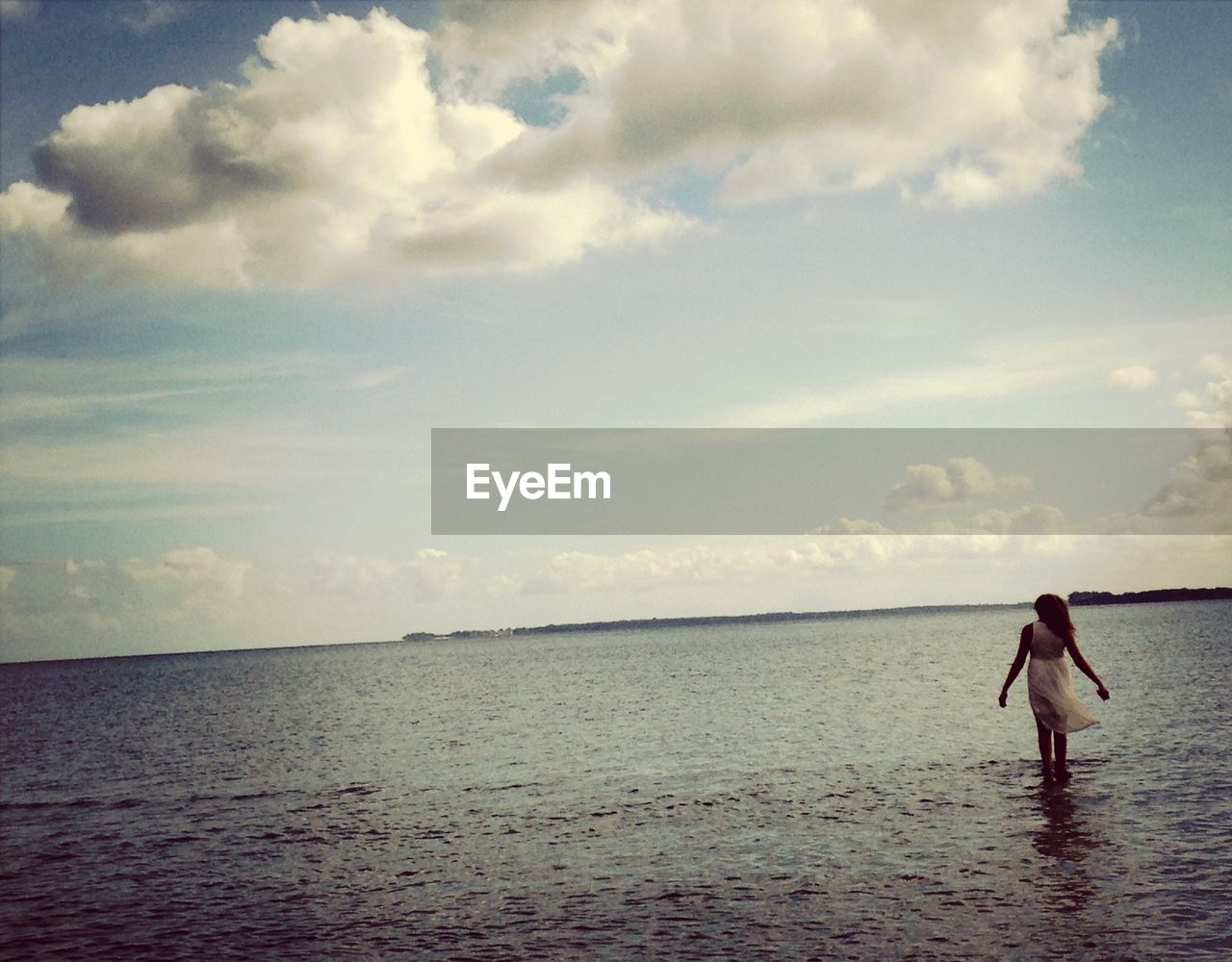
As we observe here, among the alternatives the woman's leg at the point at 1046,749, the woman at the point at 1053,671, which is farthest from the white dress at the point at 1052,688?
the woman's leg at the point at 1046,749

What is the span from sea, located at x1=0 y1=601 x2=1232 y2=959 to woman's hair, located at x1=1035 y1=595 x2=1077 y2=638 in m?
3.07

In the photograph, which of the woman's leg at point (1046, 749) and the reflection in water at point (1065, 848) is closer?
the reflection in water at point (1065, 848)

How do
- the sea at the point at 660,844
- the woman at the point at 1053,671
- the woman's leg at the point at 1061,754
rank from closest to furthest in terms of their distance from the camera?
the sea at the point at 660,844, the woman at the point at 1053,671, the woman's leg at the point at 1061,754

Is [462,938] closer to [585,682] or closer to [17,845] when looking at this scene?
[17,845]

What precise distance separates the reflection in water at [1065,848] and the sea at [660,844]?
5 centimetres

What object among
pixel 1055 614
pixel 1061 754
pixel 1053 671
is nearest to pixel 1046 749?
pixel 1061 754

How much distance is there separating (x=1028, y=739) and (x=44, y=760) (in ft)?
131

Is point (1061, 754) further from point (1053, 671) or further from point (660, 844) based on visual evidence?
point (660, 844)

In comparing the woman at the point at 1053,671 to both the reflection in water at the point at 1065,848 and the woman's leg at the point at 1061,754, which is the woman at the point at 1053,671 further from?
the reflection in water at the point at 1065,848

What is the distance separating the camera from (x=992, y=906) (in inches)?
442

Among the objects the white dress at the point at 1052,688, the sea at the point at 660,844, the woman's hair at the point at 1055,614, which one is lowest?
the sea at the point at 660,844

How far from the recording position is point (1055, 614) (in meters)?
17.3

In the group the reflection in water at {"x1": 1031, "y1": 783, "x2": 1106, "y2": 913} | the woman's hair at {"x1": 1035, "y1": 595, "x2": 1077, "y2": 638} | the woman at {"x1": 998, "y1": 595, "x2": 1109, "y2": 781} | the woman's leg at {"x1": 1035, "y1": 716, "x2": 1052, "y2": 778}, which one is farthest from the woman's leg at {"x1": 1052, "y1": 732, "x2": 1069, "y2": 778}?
the woman's hair at {"x1": 1035, "y1": 595, "x2": 1077, "y2": 638}

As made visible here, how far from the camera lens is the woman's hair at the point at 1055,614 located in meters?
17.3
